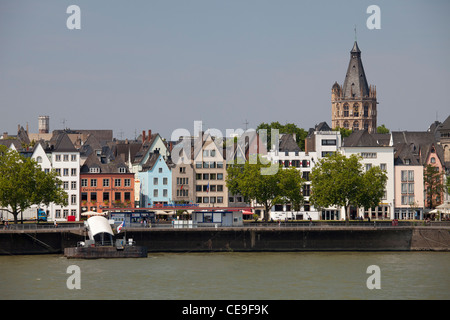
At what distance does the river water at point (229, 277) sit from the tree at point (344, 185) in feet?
79.0

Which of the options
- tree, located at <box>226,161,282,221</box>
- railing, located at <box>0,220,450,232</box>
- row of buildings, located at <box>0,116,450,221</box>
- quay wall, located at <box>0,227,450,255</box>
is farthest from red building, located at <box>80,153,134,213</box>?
quay wall, located at <box>0,227,450,255</box>

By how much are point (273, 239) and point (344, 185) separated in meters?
21.7

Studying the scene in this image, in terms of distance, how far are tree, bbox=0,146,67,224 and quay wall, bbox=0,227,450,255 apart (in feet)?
54.4

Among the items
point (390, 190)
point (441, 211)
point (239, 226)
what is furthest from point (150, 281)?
point (390, 190)

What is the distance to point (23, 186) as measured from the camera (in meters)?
121

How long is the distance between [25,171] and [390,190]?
181 feet

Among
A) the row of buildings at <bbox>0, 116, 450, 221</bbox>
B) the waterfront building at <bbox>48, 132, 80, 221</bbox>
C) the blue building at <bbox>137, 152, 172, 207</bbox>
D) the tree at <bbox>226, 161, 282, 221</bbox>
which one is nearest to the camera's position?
the tree at <bbox>226, 161, 282, 221</bbox>

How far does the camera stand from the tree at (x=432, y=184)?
154 metres

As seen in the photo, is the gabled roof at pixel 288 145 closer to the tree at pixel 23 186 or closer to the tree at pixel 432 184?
the tree at pixel 432 184

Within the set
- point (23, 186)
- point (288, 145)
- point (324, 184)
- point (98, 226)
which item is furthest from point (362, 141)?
point (98, 226)

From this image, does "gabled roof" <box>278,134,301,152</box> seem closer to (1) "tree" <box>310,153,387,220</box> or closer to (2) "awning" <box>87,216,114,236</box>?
(1) "tree" <box>310,153,387,220</box>

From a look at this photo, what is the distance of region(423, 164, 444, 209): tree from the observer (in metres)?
154

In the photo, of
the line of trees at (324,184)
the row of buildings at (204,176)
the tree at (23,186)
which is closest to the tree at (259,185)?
the line of trees at (324,184)
